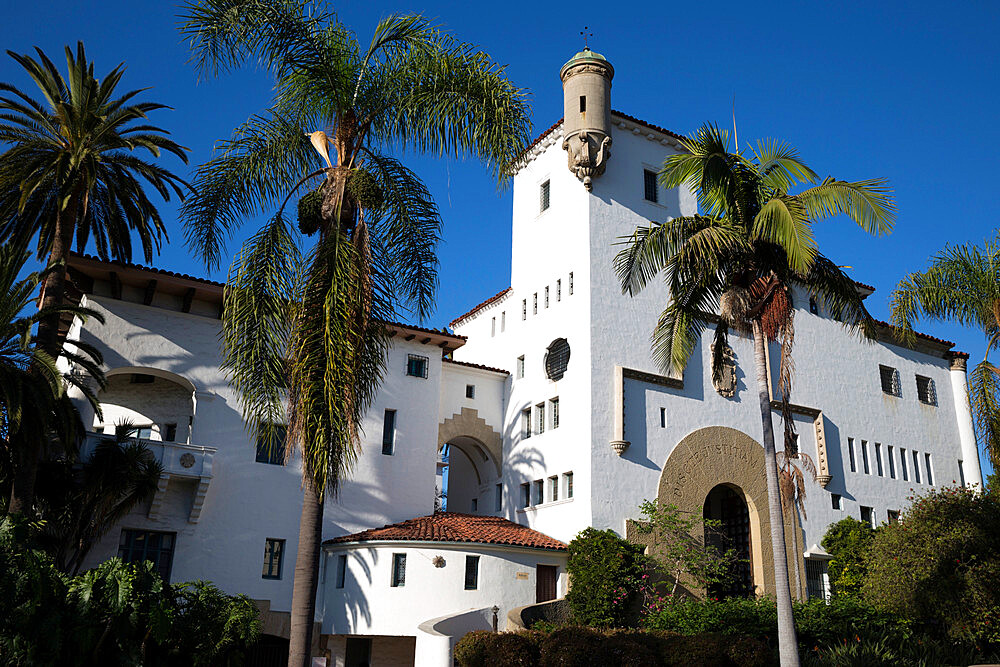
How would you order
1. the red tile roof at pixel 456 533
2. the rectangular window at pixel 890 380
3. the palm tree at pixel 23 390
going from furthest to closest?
the rectangular window at pixel 890 380
the red tile roof at pixel 456 533
the palm tree at pixel 23 390

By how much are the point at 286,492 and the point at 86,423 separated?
6453mm

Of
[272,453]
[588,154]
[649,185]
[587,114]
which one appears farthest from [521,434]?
[587,114]

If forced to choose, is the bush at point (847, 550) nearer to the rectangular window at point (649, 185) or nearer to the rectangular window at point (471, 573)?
the rectangular window at point (471, 573)

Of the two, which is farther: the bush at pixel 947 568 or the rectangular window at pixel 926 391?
the rectangular window at pixel 926 391

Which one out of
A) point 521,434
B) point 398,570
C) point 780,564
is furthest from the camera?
point 521,434

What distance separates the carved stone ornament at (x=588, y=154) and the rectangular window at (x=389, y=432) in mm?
11336

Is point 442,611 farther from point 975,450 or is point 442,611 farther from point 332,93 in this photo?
point 975,450

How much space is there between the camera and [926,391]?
133 feet

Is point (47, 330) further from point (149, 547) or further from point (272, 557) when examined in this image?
point (272, 557)

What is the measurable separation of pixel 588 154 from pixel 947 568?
1816cm

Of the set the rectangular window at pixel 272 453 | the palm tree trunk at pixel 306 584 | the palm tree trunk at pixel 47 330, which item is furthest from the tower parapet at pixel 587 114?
the palm tree trunk at pixel 306 584

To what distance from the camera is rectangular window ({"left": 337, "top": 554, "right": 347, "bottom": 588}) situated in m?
26.4

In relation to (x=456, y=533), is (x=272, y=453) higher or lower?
higher

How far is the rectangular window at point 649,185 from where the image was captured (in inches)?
1315
